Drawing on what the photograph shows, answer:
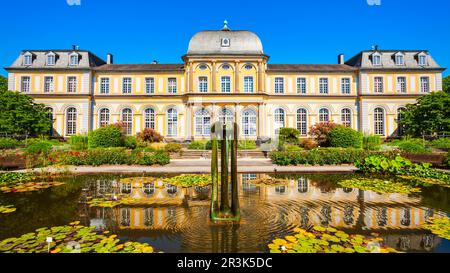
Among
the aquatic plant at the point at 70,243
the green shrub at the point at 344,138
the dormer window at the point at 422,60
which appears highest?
the dormer window at the point at 422,60

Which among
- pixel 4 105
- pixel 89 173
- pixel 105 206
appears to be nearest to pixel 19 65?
pixel 4 105

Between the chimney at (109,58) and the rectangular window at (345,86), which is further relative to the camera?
the chimney at (109,58)

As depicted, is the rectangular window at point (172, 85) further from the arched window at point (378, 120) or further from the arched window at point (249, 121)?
the arched window at point (378, 120)

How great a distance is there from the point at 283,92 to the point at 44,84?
2694 cm

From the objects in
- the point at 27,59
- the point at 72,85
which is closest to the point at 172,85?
→ the point at 72,85

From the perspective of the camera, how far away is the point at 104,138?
18.9 m

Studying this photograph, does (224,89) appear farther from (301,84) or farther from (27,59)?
(27,59)

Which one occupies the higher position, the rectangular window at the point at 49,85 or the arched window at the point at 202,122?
the rectangular window at the point at 49,85

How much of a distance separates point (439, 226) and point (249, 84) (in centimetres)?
2416

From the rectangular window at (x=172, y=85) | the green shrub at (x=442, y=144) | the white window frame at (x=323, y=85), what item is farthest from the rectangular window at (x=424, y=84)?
the rectangular window at (x=172, y=85)

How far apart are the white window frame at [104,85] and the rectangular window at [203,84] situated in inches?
423

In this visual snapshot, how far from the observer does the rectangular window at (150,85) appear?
2883cm

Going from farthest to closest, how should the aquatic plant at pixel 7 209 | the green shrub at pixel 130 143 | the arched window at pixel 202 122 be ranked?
the arched window at pixel 202 122
the green shrub at pixel 130 143
the aquatic plant at pixel 7 209

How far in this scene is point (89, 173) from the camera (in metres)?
10.3
